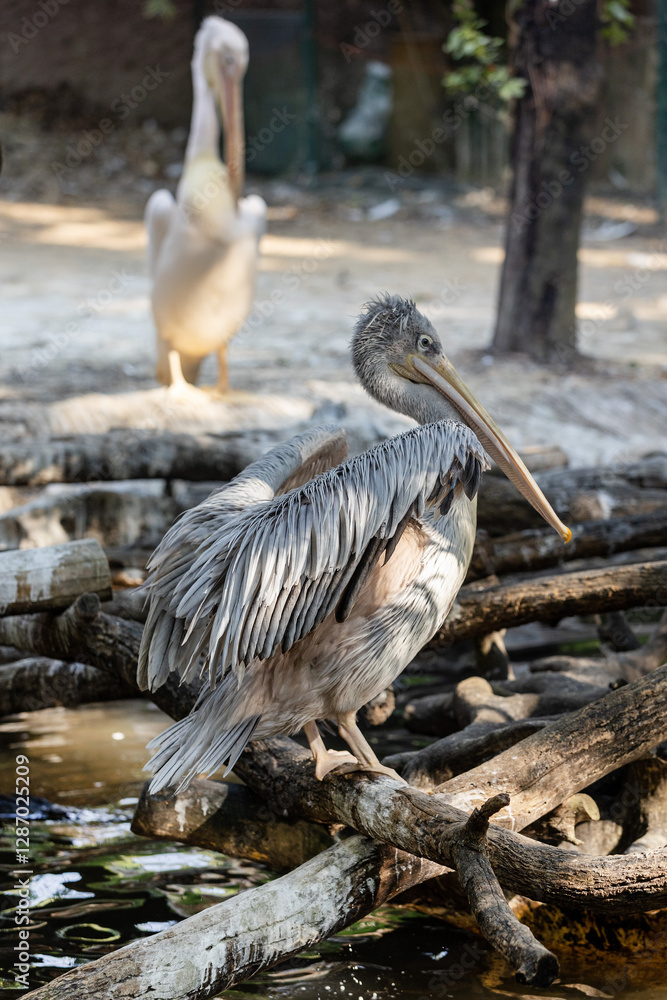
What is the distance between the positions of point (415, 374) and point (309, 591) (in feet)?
2.88

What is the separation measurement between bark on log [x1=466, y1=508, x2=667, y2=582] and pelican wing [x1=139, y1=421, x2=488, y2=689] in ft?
5.22

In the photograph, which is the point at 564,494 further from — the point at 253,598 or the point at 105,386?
the point at 105,386

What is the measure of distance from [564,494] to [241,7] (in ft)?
39.8

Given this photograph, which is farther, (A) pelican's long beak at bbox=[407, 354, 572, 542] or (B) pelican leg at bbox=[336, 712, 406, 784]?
(A) pelican's long beak at bbox=[407, 354, 572, 542]

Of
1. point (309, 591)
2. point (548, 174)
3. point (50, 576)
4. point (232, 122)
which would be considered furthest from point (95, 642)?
point (548, 174)

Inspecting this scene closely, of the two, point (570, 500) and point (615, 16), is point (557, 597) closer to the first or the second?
point (570, 500)

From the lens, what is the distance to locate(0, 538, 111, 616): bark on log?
3205 mm

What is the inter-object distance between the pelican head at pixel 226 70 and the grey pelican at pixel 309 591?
4.54 metres

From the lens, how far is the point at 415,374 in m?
3.11

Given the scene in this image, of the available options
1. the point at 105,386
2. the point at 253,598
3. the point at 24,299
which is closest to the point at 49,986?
the point at 253,598

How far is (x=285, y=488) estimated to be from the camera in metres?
3.09

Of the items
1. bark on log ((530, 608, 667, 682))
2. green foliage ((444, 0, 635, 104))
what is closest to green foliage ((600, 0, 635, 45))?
green foliage ((444, 0, 635, 104))

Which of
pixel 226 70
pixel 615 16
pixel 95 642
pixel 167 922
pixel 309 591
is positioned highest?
pixel 615 16

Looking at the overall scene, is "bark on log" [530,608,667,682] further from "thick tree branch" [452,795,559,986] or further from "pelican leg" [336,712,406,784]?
"thick tree branch" [452,795,559,986]
